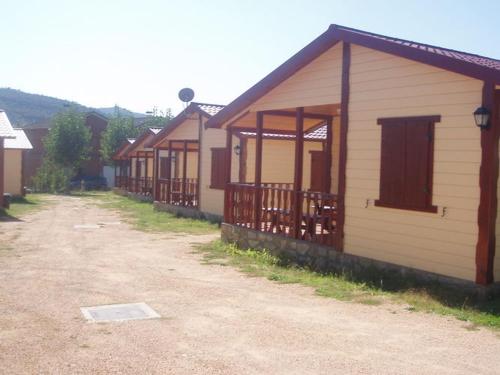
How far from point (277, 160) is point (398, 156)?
946cm

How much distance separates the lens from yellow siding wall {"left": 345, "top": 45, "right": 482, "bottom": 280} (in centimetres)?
763

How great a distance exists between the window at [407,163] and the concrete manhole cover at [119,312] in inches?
158

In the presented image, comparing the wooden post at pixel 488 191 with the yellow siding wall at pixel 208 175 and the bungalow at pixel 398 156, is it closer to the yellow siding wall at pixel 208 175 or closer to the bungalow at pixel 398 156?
the bungalow at pixel 398 156

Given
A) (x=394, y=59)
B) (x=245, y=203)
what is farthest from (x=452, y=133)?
(x=245, y=203)

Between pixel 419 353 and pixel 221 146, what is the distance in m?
13.2

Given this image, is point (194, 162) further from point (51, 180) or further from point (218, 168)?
point (51, 180)

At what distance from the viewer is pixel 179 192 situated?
69.3 ft

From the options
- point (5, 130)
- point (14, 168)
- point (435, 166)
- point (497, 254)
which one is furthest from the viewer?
point (14, 168)

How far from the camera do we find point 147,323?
629 centimetres

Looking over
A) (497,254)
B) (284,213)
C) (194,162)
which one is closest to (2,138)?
(194,162)

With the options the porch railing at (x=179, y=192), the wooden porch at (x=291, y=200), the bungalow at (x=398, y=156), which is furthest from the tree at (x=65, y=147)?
the bungalow at (x=398, y=156)

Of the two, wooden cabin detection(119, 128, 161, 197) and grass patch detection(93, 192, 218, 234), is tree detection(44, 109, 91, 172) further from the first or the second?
grass patch detection(93, 192, 218, 234)

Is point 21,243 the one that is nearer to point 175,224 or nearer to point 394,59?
point 175,224

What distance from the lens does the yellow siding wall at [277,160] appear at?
57.3 feet
